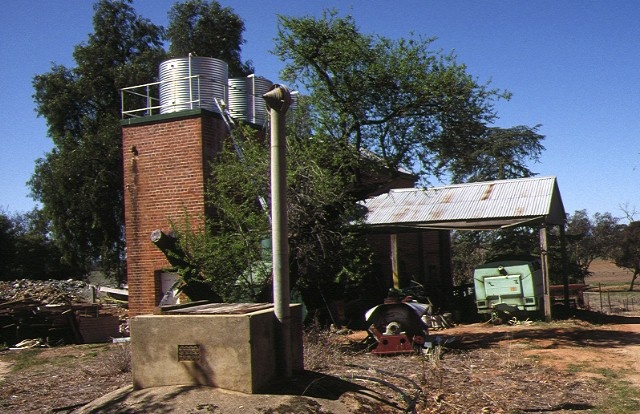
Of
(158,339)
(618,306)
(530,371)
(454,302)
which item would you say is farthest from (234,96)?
(618,306)

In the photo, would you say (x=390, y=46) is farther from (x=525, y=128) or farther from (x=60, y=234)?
(x=525, y=128)

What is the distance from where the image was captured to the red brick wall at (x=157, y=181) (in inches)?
642

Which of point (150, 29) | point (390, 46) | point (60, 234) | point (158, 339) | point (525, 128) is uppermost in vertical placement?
point (150, 29)

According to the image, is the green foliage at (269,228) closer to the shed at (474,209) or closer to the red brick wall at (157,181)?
the red brick wall at (157,181)

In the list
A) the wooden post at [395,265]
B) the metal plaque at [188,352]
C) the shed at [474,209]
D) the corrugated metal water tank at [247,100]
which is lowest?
the metal plaque at [188,352]

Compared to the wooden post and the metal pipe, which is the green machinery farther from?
the metal pipe

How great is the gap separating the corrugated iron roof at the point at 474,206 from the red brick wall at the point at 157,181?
6.45m

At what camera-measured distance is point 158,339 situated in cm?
611

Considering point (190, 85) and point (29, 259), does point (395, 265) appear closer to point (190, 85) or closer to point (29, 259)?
point (190, 85)

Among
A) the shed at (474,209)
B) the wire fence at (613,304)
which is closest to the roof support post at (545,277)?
the shed at (474,209)

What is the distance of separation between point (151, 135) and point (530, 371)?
1091cm

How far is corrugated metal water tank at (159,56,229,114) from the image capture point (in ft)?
56.2

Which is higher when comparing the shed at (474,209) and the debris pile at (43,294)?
the shed at (474,209)

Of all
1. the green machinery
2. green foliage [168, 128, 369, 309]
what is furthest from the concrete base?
the green machinery
